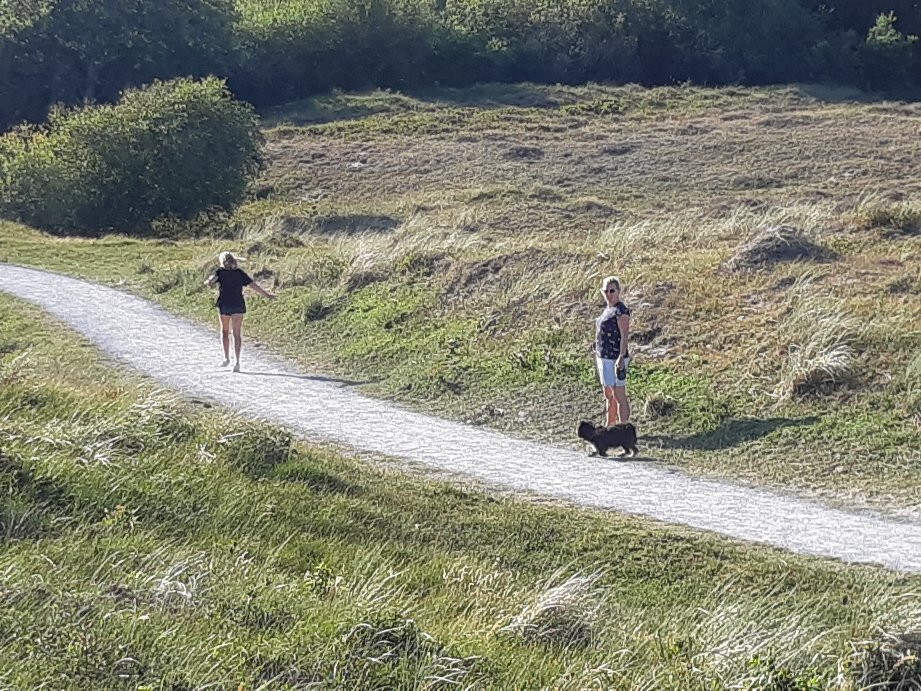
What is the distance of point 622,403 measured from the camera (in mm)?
11648

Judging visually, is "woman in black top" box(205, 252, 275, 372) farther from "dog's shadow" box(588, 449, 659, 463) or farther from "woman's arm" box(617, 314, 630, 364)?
"dog's shadow" box(588, 449, 659, 463)

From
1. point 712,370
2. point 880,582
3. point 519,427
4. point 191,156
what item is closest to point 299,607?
point 880,582

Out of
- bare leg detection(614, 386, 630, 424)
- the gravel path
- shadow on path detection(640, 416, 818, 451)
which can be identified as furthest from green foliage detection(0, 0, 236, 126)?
shadow on path detection(640, 416, 818, 451)

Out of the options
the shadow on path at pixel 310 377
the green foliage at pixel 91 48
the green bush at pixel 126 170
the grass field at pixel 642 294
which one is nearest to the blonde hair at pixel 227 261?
the shadow on path at pixel 310 377

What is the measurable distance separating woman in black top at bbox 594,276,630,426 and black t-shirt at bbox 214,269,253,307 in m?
5.25

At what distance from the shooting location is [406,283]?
18188mm

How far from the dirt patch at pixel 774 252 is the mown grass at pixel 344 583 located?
7.11 meters

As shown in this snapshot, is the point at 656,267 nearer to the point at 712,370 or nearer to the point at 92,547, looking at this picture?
the point at 712,370

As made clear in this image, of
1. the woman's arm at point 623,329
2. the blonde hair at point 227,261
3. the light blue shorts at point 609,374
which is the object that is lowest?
the light blue shorts at point 609,374

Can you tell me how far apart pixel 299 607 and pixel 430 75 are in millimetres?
59681

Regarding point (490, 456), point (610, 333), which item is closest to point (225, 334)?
point (490, 456)

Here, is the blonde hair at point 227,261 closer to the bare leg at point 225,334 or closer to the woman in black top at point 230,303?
the woman in black top at point 230,303

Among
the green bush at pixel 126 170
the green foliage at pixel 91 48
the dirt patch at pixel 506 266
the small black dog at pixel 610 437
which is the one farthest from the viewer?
the green foliage at pixel 91 48

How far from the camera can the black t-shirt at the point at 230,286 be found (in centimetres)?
1524
